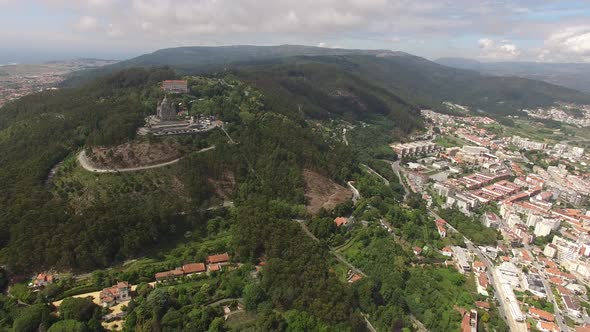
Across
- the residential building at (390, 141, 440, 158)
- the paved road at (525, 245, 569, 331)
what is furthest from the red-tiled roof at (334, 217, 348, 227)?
the residential building at (390, 141, 440, 158)

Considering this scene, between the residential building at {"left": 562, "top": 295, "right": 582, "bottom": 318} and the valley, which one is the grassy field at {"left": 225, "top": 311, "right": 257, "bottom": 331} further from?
the residential building at {"left": 562, "top": 295, "right": 582, "bottom": 318}

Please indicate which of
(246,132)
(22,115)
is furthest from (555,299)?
(22,115)

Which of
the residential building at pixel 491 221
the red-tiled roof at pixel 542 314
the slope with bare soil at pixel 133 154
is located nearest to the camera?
the red-tiled roof at pixel 542 314

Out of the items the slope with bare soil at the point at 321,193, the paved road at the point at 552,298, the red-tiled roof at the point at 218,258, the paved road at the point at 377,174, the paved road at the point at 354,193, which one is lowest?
the paved road at the point at 552,298

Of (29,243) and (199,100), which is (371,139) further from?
(29,243)

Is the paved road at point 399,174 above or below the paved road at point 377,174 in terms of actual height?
below

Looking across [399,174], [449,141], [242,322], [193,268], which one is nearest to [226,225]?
[193,268]

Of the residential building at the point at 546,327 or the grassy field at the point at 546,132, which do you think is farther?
the grassy field at the point at 546,132

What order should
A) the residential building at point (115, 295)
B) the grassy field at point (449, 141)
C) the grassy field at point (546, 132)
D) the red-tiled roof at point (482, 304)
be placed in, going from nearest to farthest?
the residential building at point (115, 295)
the red-tiled roof at point (482, 304)
the grassy field at point (449, 141)
the grassy field at point (546, 132)

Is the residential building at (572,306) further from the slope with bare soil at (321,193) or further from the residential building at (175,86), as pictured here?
the residential building at (175,86)

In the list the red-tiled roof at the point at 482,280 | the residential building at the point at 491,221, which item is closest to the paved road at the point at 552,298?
the red-tiled roof at the point at 482,280
